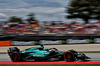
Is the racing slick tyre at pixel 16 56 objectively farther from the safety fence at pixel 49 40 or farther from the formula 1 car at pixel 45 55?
the safety fence at pixel 49 40

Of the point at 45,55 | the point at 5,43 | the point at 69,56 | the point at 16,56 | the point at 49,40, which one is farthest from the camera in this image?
the point at 5,43

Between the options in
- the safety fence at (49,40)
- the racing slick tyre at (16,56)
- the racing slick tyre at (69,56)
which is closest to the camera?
the racing slick tyre at (69,56)

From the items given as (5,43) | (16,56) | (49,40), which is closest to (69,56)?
(16,56)

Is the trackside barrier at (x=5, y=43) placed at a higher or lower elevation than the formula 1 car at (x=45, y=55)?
higher

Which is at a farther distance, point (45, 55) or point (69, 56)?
point (45, 55)

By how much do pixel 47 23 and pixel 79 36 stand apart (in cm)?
312

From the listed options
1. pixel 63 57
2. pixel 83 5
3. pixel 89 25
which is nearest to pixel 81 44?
pixel 89 25

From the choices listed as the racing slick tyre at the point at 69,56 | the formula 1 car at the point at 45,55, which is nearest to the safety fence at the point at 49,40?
the formula 1 car at the point at 45,55

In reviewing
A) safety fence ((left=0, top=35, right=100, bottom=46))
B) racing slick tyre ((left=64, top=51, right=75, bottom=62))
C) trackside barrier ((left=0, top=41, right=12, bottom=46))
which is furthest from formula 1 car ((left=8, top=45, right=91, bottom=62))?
trackside barrier ((left=0, top=41, right=12, bottom=46))

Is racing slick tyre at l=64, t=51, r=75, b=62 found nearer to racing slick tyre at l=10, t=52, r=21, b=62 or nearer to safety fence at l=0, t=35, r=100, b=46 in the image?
racing slick tyre at l=10, t=52, r=21, b=62

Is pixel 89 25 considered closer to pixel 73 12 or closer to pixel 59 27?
pixel 59 27

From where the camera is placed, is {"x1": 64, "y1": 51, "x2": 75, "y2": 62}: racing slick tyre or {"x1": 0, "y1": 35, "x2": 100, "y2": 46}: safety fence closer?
{"x1": 64, "y1": 51, "x2": 75, "y2": 62}: racing slick tyre

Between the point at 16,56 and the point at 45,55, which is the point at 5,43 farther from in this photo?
the point at 45,55

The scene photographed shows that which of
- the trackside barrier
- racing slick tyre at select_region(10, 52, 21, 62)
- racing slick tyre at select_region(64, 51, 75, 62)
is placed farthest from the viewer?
the trackside barrier
